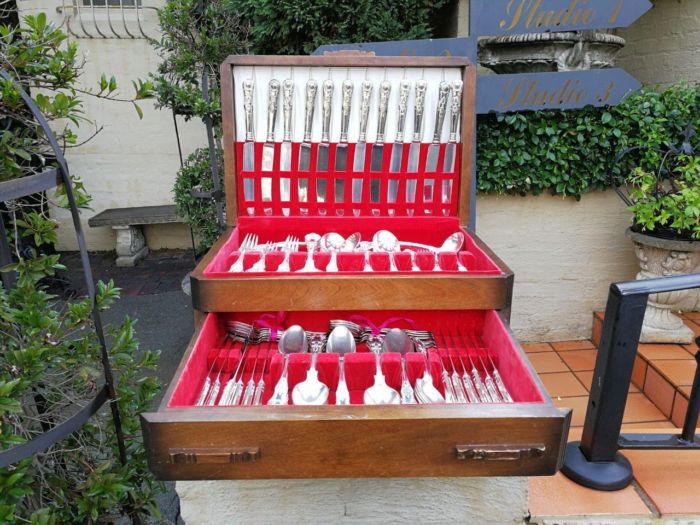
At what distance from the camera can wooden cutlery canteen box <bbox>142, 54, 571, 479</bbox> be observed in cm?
95

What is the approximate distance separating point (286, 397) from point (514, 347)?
577mm

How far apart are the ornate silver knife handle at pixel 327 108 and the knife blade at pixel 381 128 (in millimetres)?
187

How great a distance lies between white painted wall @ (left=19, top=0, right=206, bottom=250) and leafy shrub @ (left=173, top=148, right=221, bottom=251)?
1964 millimetres

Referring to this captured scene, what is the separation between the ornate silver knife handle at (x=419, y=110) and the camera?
73.8 inches

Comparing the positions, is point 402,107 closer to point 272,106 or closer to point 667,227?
point 272,106

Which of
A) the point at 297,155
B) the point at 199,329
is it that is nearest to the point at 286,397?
the point at 199,329

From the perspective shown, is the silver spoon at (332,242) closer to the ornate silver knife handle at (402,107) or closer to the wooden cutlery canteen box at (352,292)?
the wooden cutlery canteen box at (352,292)

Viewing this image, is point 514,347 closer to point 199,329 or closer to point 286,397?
point 286,397

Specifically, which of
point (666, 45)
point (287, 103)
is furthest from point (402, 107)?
point (666, 45)

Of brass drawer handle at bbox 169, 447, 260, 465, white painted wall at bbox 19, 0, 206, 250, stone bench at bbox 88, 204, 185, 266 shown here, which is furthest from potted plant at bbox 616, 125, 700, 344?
white painted wall at bbox 19, 0, 206, 250

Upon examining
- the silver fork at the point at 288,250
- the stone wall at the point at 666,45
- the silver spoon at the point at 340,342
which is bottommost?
the silver spoon at the point at 340,342

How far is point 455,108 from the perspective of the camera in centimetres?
187

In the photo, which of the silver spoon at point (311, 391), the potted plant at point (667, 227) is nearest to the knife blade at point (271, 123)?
the silver spoon at point (311, 391)

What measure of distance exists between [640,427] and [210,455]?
2048 millimetres
